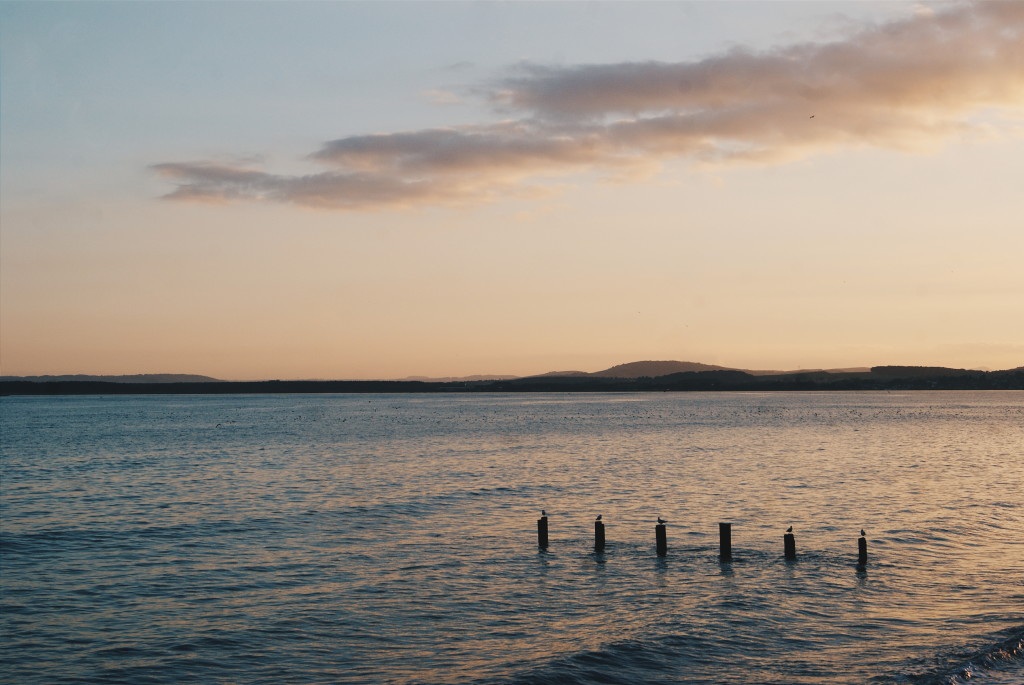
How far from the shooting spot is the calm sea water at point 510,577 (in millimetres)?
21109

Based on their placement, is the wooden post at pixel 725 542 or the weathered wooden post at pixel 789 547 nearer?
the weathered wooden post at pixel 789 547

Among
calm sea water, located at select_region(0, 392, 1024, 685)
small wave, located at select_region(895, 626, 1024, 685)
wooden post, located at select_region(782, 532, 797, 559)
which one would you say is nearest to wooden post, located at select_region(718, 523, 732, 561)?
calm sea water, located at select_region(0, 392, 1024, 685)

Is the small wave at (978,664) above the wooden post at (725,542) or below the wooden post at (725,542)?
below

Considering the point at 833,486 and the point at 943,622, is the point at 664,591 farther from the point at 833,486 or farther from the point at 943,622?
the point at 833,486

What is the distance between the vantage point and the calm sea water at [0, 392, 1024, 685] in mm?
21109

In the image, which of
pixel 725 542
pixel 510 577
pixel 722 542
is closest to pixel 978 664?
pixel 725 542

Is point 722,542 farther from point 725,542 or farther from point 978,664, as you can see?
point 978,664

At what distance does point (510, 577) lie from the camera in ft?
98.2

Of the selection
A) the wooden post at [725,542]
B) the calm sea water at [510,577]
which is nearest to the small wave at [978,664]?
the calm sea water at [510,577]

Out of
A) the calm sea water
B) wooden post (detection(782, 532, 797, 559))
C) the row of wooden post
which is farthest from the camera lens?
wooden post (detection(782, 532, 797, 559))

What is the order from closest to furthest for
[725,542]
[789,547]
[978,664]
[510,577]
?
[978,664] < [510,577] < [789,547] < [725,542]

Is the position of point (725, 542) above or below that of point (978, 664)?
above

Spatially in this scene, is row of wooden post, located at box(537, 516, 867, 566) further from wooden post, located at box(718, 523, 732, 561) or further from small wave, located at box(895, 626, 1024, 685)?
small wave, located at box(895, 626, 1024, 685)

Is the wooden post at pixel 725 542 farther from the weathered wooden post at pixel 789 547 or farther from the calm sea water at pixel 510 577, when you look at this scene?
Answer: the weathered wooden post at pixel 789 547
